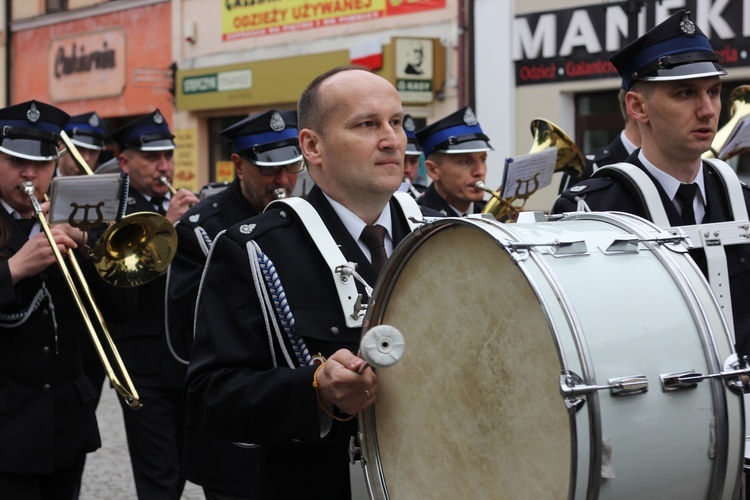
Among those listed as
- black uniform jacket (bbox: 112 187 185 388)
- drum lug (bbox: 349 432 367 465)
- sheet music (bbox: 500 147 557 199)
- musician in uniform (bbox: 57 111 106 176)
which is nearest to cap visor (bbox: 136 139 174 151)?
black uniform jacket (bbox: 112 187 185 388)

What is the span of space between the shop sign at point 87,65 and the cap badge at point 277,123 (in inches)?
590

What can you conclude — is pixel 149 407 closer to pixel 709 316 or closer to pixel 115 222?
pixel 115 222

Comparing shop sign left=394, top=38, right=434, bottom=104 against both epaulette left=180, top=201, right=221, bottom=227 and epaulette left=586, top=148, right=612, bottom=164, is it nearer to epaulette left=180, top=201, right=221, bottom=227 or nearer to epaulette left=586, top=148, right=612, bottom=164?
epaulette left=586, top=148, right=612, bottom=164

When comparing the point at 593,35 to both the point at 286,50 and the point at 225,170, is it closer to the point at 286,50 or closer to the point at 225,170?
the point at 286,50

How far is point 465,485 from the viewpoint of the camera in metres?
2.72

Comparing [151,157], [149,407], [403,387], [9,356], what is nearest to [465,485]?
[403,387]

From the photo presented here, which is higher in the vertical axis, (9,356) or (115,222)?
(115,222)

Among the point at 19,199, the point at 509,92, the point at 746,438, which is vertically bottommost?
the point at 746,438

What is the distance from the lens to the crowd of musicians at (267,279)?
301 cm

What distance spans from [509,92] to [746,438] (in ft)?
38.5

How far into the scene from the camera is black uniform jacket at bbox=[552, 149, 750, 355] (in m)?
3.44

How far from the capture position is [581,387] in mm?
2348

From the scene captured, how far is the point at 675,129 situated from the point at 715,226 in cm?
38

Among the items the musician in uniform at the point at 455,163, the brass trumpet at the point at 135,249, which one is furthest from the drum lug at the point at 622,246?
the musician in uniform at the point at 455,163
